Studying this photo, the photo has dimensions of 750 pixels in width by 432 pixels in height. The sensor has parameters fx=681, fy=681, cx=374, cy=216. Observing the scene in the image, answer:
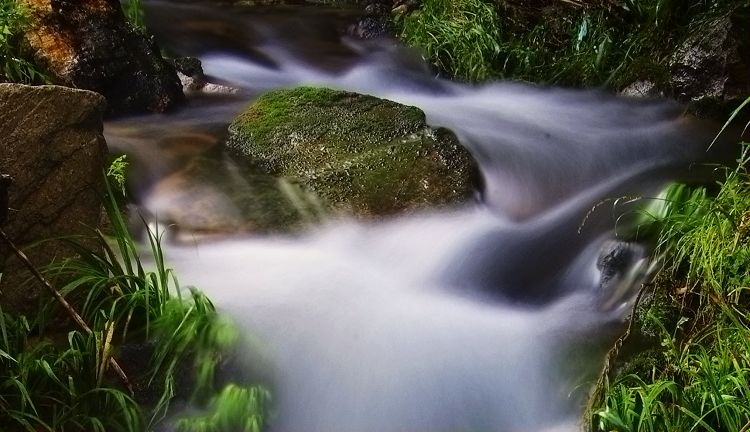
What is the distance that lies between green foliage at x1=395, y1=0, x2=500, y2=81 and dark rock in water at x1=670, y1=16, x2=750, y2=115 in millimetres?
1726

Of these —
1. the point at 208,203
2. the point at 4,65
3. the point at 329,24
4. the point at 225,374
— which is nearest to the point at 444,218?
the point at 208,203

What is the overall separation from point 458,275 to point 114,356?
186 centimetres

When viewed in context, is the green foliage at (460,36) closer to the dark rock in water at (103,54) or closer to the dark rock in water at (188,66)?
the dark rock in water at (188,66)

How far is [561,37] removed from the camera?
6766mm

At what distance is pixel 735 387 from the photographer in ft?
8.14

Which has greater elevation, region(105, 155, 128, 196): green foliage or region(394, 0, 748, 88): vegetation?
region(105, 155, 128, 196): green foliage

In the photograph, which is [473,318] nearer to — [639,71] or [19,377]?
[19,377]

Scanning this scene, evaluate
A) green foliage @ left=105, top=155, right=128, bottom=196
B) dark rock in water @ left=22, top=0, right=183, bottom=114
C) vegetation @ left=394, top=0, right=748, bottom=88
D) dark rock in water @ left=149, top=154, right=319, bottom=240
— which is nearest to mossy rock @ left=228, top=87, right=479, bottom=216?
dark rock in water @ left=149, top=154, right=319, bottom=240

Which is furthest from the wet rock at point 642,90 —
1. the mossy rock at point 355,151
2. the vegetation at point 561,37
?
the mossy rock at point 355,151

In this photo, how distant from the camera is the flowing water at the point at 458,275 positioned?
291 cm

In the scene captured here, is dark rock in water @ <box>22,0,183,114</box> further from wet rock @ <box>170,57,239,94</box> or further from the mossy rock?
the mossy rock

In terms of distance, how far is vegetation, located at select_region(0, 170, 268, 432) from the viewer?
8.32ft

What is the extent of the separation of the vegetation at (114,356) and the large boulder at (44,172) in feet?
0.45

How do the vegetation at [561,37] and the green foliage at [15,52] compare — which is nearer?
the green foliage at [15,52]
